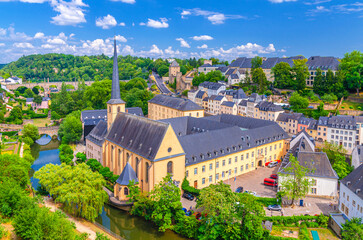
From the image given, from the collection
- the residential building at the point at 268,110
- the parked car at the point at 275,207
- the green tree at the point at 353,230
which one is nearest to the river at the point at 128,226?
the parked car at the point at 275,207

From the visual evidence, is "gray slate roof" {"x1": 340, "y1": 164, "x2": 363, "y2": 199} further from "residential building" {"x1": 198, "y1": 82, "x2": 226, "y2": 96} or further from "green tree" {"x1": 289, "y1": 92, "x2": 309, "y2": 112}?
"residential building" {"x1": 198, "y1": 82, "x2": 226, "y2": 96}

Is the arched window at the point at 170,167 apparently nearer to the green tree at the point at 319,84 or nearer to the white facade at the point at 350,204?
the white facade at the point at 350,204

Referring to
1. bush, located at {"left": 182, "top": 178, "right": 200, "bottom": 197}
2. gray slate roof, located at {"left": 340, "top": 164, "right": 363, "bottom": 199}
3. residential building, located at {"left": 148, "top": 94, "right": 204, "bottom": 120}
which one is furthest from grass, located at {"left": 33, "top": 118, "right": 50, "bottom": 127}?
gray slate roof, located at {"left": 340, "top": 164, "right": 363, "bottom": 199}

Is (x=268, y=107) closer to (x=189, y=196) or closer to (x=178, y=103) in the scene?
(x=178, y=103)

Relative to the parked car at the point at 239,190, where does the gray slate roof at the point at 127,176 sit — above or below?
above

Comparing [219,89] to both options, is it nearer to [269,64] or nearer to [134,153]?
[269,64]

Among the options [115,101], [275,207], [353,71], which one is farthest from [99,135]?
[353,71]
